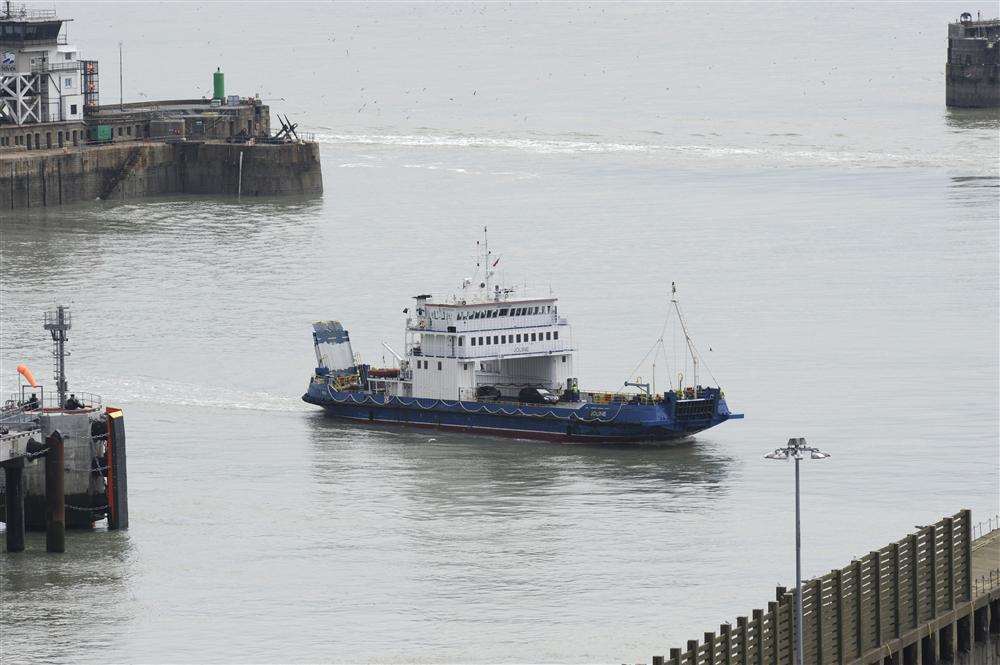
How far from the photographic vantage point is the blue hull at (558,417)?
7644 cm

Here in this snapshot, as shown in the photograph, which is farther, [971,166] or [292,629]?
[971,166]

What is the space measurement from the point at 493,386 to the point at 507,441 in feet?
10.8

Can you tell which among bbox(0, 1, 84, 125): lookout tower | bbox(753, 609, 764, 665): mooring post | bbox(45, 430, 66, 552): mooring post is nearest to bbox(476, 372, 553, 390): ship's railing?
bbox(45, 430, 66, 552): mooring post

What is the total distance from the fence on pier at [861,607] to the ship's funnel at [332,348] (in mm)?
36583

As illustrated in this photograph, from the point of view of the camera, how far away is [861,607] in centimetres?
4750

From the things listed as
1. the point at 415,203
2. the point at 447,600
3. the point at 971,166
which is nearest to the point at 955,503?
the point at 447,600

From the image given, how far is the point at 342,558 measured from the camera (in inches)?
2367

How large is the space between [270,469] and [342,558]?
40.5 ft

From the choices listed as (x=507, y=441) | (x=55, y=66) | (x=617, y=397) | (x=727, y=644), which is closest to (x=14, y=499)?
(x=507, y=441)

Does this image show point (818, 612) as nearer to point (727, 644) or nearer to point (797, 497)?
point (727, 644)

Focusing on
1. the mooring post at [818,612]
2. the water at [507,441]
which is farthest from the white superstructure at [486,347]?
the mooring post at [818,612]

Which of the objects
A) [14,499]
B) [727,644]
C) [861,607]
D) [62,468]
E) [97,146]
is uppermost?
[97,146]

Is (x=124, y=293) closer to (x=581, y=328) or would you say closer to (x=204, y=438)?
(x=581, y=328)

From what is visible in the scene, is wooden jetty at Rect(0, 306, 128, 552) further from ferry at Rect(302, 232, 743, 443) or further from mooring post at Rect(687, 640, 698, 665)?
mooring post at Rect(687, 640, 698, 665)
